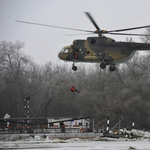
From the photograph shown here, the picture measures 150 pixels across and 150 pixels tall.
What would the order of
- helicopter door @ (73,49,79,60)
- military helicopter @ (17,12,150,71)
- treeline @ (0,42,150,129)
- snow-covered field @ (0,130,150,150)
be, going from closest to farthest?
1. snow-covered field @ (0,130,150,150)
2. military helicopter @ (17,12,150,71)
3. helicopter door @ (73,49,79,60)
4. treeline @ (0,42,150,129)

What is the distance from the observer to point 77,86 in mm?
68438

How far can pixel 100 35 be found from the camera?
28875mm

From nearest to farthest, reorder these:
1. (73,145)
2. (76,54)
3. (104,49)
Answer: (73,145) → (104,49) → (76,54)

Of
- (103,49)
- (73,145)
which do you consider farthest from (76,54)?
(73,145)

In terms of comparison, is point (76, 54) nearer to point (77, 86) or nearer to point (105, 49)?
point (105, 49)

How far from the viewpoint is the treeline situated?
5626 cm

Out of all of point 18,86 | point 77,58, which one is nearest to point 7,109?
point 18,86

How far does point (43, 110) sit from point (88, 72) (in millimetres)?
15075

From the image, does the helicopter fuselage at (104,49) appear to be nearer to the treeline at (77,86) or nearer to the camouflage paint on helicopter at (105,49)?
the camouflage paint on helicopter at (105,49)

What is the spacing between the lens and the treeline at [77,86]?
56.3 meters

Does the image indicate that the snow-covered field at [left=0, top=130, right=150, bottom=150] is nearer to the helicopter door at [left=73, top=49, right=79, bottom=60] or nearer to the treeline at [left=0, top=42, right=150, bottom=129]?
the helicopter door at [left=73, top=49, right=79, bottom=60]

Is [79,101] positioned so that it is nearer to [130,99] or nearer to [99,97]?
[99,97]

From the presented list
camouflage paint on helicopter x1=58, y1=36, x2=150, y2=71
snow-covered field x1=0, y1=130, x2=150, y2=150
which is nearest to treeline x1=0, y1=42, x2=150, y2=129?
camouflage paint on helicopter x1=58, y1=36, x2=150, y2=71

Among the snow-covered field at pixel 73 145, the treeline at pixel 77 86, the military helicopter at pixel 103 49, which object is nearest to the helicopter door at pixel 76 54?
the military helicopter at pixel 103 49
